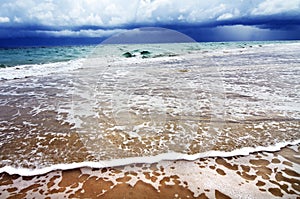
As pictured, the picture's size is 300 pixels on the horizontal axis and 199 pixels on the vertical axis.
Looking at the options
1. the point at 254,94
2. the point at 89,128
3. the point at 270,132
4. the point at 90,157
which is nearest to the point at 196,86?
the point at 254,94

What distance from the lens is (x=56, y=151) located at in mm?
4012

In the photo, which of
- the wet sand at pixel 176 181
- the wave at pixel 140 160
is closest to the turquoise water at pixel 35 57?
the wave at pixel 140 160

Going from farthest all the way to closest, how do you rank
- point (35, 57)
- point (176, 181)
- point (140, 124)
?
point (35, 57)
point (140, 124)
point (176, 181)

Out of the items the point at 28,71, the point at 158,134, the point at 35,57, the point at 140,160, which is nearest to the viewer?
the point at 140,160

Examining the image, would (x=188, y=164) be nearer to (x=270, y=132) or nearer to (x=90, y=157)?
(x=90, y=157)

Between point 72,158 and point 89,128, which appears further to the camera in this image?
point 89,128

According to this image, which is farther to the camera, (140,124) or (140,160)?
(140,124)

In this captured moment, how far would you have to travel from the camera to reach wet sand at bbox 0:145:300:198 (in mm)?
2855

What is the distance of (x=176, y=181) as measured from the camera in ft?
10.2

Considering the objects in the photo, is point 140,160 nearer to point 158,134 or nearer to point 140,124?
point 158,134

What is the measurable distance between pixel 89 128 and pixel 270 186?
380cm

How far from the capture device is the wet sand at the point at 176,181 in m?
2.86

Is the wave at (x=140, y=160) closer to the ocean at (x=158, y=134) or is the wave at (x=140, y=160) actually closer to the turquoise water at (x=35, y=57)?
the ocean at (x=158, y=134)

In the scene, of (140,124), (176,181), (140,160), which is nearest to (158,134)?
(140,124)
